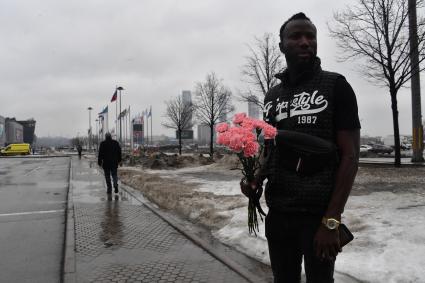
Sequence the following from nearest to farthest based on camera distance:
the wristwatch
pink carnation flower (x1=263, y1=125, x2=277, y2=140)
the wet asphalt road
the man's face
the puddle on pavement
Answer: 1. the wristwatch
2. pink carnation flower (x1=263, y1=125, x2=277, y2=140)
3. the man's face
4. the wet asphalt road
5. the puddle on pavement

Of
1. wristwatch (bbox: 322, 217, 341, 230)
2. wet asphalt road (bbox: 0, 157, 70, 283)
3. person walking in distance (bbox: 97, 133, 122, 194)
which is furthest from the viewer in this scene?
person walking in distance (bbox: 97, 133, 122, 194)

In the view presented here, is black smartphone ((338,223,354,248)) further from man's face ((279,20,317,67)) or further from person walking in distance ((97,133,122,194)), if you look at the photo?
person walking in distance ((97,133,122,194))

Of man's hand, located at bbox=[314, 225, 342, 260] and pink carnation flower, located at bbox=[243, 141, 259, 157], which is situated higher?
pink carnation flower, located at bbox=[243, 141, 259, 157]

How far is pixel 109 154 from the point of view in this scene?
13359 mm

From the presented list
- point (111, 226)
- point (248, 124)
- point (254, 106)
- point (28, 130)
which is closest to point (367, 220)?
point (111, 226)

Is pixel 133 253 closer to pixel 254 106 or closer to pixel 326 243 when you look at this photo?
pixel 326 243

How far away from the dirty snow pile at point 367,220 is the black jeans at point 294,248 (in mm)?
2447

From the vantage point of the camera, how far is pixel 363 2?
17.4m

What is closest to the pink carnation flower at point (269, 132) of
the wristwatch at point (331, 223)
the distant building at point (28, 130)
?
the wristwatch at point (331, 223)

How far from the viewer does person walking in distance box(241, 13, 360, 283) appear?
2131mm

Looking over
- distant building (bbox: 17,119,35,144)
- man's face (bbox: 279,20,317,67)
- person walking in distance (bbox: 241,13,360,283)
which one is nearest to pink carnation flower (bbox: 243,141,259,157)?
person walking in distance (bbox: 241,13,360,283)

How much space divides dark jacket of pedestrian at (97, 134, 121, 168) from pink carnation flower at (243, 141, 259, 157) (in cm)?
1147

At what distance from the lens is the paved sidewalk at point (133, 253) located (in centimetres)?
510

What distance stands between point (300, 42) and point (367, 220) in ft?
16.6
